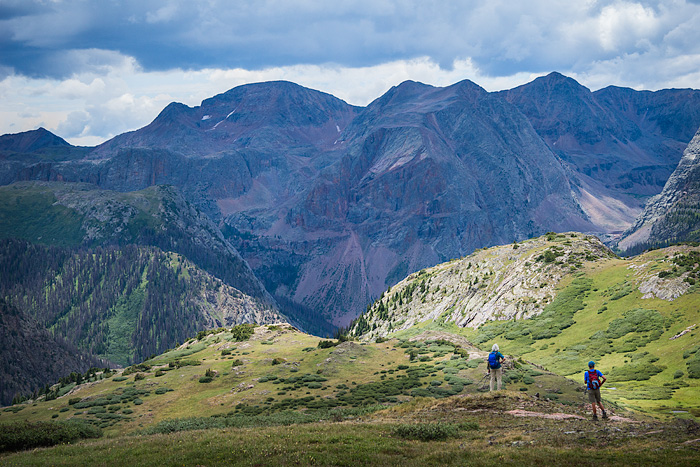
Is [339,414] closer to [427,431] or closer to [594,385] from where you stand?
[427,431]

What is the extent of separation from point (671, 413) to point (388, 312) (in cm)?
10101

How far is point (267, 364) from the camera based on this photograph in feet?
238

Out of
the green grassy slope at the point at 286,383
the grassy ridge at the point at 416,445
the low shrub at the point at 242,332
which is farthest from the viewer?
the low shrub at the point at 242,332

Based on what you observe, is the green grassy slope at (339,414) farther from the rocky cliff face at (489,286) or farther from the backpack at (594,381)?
the rocky cliff face at (489,286)

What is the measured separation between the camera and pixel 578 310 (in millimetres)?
88500

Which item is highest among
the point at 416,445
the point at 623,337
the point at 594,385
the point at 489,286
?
the point at 489,286

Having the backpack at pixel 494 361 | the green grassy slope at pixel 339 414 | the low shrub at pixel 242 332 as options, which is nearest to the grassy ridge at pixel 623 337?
the green grassy slope at pixel 339 414

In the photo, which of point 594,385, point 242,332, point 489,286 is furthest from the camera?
point 489,286

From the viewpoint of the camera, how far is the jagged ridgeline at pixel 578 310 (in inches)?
2320

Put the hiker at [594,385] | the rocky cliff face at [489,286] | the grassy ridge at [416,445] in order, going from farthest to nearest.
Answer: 1. the rocky cliff face at [489,286]
2. the hiker at [594,385]
3. the grassy ridge at [416,445]

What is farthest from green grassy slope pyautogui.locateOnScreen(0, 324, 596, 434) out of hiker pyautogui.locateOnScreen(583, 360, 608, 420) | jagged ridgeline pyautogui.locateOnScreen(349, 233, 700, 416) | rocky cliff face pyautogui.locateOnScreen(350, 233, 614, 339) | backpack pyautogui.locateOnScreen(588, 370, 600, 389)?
rocky cliff face pyautogui.locateOnScreen(350, 233, 614, 339)

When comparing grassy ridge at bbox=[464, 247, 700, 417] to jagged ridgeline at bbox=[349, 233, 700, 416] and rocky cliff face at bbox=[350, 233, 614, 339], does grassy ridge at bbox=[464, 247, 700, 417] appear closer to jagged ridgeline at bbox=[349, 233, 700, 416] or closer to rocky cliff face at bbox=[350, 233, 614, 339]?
jagged ridgeline at bbox=[349, 233, 700, 416]

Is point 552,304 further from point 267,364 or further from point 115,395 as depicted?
point 115,395

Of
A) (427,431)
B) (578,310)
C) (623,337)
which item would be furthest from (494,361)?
(578,310)
